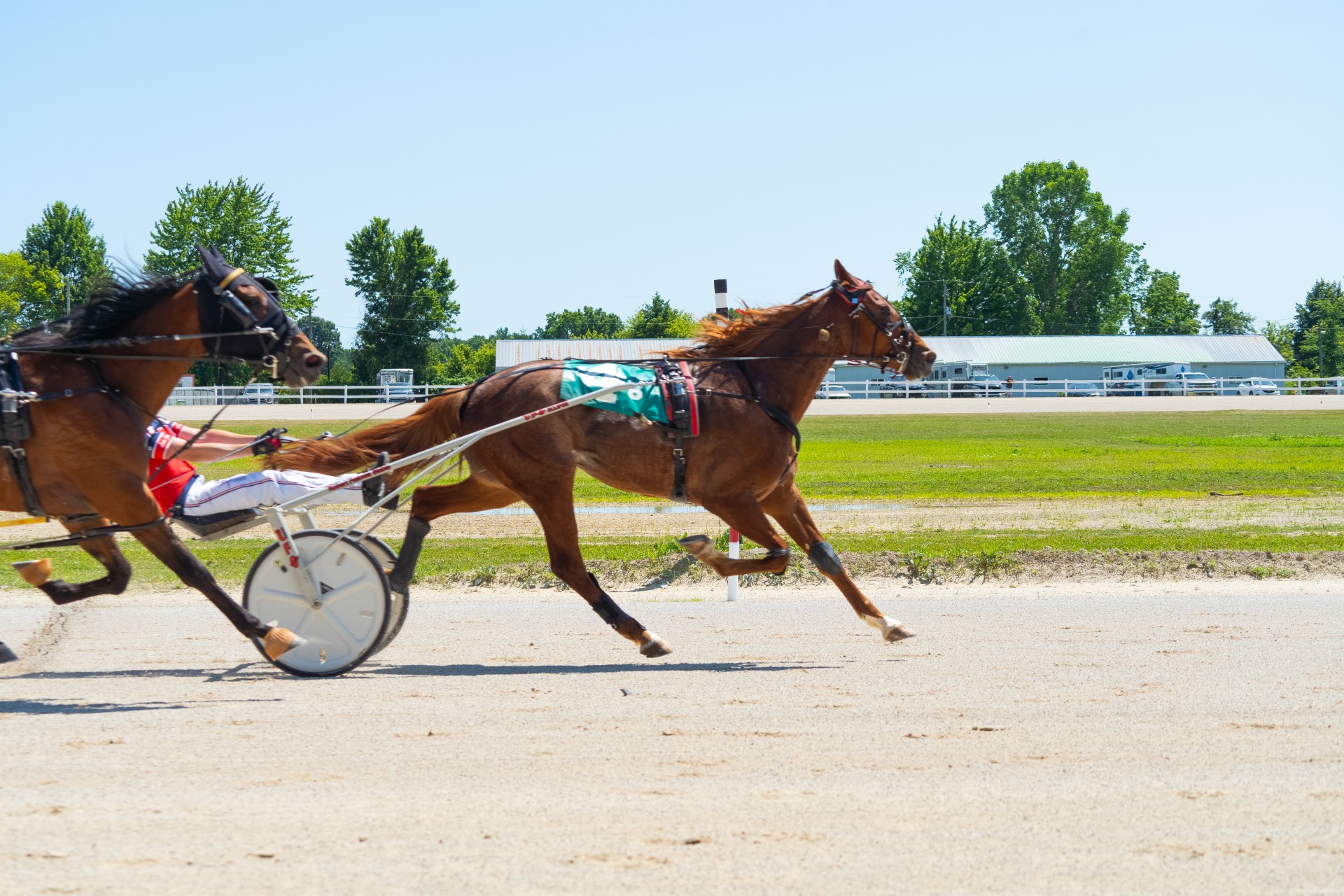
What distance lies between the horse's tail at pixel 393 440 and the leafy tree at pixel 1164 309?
9021cm

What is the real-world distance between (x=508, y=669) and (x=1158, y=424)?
28176 millimetres

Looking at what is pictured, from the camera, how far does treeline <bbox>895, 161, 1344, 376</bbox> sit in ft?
260

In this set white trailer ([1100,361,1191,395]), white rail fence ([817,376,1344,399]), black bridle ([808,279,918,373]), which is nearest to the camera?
black bridle ([808,279,918,373])

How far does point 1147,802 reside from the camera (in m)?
3.90

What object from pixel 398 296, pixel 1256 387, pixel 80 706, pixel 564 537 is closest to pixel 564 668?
pixel 564 537

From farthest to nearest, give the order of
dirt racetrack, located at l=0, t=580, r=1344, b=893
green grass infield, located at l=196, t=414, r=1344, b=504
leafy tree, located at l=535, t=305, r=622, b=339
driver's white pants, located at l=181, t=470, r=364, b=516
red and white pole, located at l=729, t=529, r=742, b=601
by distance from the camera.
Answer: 1. leafy tree, located at l=535, t=305, r=622, b=339
2. green grass infield, located at l=196, t=414, r=1344, b=504
3. red and white pole, located at l=729, t=529, r=742, b=601
4. driver's white pants, located at l=181, t=470, r=364, b=516
5. dirt racetrack, located at l=0, t=580, r=1344, b=893

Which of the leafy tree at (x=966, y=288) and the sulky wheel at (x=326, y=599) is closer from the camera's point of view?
the sulky wheel at (x=326, y=599)

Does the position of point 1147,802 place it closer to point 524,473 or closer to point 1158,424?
point 524,473

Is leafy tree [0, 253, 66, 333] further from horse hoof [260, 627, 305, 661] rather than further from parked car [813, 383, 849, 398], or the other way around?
horse hoof [260, 627, 305, 661]

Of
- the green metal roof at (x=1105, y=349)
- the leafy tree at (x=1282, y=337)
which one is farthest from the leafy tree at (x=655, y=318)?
the leafy tree at (x=1282, y=337)

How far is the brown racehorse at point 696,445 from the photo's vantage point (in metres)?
6.73

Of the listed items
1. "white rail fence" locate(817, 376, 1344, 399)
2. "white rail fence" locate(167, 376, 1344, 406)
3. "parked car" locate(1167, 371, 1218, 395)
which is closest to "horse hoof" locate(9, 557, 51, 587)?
"white rail fence" locate(167, 376, 1344, 406)

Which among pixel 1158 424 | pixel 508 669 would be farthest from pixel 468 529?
pixel 1158 424

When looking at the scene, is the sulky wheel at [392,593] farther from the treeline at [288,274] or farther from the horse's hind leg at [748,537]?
the treeline at [288,274]
